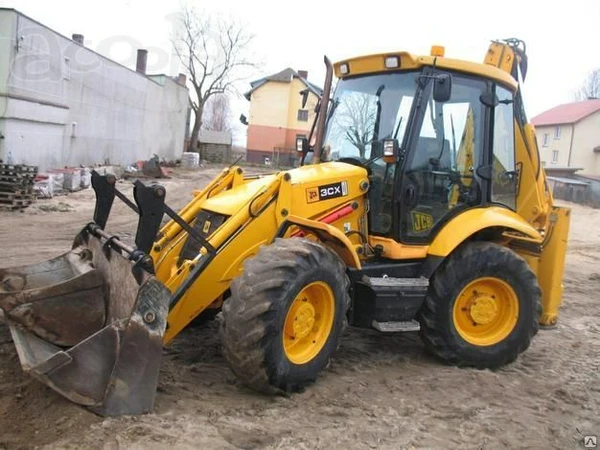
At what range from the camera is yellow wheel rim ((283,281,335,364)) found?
438cm

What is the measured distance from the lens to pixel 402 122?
5230mm

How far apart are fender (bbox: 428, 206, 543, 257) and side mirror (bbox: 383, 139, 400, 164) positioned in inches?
33.1

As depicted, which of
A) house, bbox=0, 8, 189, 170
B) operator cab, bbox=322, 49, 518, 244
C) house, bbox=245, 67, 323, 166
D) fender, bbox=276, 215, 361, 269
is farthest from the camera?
house, bbox=245, 67, 323, 166

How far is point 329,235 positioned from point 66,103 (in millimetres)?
18389

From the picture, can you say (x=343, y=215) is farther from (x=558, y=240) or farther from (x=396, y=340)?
(x=558, y=240)

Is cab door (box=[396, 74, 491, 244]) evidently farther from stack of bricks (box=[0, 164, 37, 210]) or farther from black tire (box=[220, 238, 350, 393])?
stack of bricks (box=[0, 164, 37, 210])

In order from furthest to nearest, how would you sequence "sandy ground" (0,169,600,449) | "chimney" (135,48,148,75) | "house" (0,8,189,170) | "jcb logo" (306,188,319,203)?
"chimney" (135,48,148,75) < "house" (0,8,189,170) < "jcb logo" (306,188,319,203) < "sandy ground" (0,169,600,449)

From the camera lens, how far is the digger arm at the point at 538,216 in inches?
242

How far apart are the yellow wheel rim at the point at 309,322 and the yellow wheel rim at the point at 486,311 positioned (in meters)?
1.45

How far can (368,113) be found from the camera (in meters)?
5.51

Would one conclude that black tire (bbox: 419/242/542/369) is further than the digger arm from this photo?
No

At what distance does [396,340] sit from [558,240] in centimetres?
194

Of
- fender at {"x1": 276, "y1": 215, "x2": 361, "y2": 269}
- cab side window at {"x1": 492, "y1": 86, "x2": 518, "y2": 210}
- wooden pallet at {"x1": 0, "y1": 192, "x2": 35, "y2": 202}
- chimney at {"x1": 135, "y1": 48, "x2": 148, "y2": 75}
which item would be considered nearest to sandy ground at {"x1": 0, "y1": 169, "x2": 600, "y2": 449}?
fender at {"x1": 276, "y1": 215, "x2": 361, "y2": 269}

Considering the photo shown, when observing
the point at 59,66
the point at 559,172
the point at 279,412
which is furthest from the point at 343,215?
the point at 559,172
